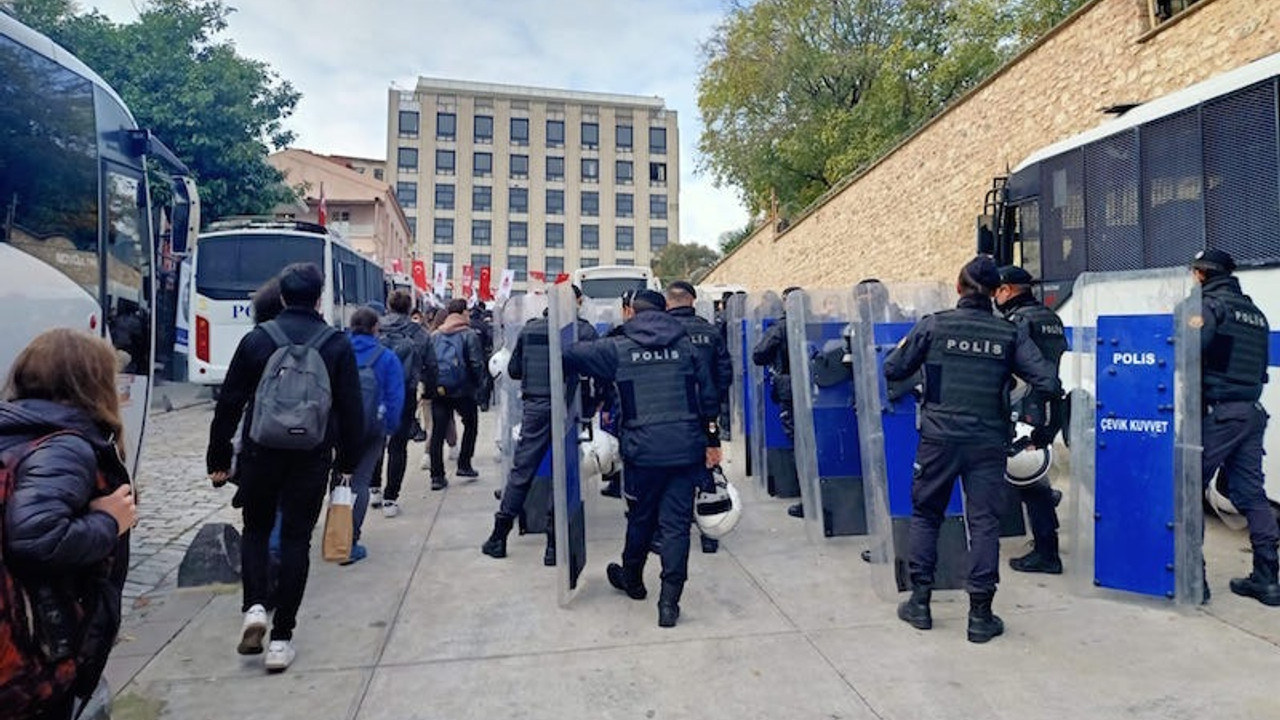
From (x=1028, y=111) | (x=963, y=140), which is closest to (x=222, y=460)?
(x=1028, y=111)

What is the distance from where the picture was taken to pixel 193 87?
1772 cm

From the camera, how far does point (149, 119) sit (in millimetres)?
17406

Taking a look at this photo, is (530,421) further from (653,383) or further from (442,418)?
(442,418)

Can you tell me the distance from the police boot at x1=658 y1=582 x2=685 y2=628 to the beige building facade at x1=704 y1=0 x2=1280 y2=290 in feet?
28.6

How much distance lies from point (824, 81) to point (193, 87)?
20.1 m

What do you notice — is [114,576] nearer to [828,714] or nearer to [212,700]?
[212,700]

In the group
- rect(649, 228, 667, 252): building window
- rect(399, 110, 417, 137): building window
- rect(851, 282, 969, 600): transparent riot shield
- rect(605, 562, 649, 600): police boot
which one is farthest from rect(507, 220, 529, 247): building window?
rect(605, 562, 649, 600): police boot

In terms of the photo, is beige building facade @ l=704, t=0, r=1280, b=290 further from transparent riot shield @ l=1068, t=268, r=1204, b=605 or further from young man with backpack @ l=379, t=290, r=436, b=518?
young man with backpack @ l=379, t=290, r=436, b=518

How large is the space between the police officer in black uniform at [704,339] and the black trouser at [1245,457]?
2617 millimetres

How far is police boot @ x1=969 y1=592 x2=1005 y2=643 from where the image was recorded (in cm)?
379

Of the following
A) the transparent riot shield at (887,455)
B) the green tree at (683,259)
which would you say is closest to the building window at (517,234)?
the green tree at (683,259)

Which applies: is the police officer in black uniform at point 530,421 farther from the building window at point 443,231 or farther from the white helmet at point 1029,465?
the building window at point 443,231

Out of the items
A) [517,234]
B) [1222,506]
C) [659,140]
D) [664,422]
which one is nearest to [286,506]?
[664,422]

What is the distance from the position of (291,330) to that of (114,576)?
158 cm
